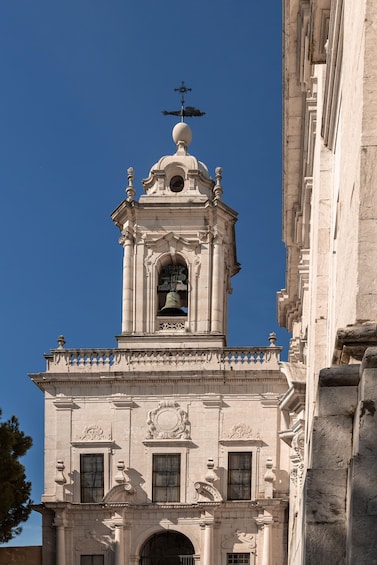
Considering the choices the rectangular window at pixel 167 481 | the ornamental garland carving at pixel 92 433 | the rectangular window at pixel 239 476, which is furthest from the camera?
the ornamental garland carving at pixel 92 433

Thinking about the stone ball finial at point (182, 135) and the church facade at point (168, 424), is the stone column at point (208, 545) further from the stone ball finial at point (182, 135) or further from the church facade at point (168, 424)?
the stone ball finial at point (182, 135)

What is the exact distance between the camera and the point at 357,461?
509 centimetres

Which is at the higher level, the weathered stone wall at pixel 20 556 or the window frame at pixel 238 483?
the window frame at pixel 238 483

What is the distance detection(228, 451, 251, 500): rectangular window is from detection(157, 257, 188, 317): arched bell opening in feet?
16.6

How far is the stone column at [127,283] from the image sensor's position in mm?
37188

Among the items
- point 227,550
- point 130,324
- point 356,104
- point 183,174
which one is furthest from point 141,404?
point 356,104

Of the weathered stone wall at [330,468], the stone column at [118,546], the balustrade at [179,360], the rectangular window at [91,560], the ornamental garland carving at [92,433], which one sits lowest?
the rectangular window at [91,560]

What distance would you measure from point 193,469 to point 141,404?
8.84 ft

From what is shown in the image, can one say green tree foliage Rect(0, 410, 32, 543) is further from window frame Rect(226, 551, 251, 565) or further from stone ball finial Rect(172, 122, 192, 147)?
stone ball finial Rect(172, 122, 192, 147)

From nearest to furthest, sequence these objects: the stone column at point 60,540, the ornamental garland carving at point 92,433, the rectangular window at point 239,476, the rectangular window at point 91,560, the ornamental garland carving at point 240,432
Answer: the stone column at point 60,540 → the rectangular window at point 91,560 → the rectangular window at point 239,476 → the ornamental garland carving at point 240,432 → the ornamental garland carving at point 92,433

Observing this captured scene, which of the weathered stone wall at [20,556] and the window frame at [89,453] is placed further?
the window frame at [89,453]

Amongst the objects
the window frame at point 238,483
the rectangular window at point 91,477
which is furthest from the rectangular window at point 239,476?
the rectangular window at point 91,477

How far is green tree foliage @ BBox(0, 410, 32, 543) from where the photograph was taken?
107 ft

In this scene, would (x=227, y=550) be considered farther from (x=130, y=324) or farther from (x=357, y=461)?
(x=357, y=461)
